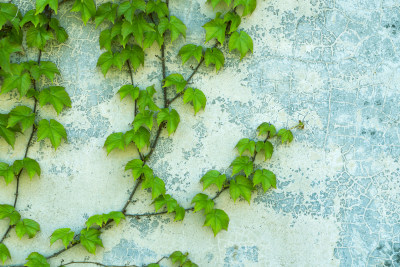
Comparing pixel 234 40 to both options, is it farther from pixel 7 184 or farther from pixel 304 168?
pixel 7 184

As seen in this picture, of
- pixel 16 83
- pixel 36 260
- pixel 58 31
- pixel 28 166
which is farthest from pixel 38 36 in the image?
pixel 36 260

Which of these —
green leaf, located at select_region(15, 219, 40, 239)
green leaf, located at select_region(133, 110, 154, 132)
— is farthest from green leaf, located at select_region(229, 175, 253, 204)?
green leaf, located at select_region(15, 219, 40, 239)

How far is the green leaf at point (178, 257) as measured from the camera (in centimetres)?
218

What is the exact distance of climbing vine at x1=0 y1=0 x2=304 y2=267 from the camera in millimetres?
2152

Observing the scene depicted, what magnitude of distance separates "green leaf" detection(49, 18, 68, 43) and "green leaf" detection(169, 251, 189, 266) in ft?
3.78

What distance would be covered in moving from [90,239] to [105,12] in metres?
1.07

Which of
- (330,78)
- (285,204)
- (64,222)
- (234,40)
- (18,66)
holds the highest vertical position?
(18,66)

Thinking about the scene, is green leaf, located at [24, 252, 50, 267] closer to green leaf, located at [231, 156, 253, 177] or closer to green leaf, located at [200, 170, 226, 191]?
green leaf, located at [200, 170, 226, 191]

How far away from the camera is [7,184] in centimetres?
215

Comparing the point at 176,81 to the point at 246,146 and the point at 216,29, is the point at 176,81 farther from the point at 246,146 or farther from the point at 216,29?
the point at 246,146

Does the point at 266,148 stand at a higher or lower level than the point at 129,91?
lower

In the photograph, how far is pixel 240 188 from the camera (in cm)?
220

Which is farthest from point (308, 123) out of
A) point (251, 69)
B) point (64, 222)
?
point (64, 222)

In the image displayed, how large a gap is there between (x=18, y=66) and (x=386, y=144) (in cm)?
179
